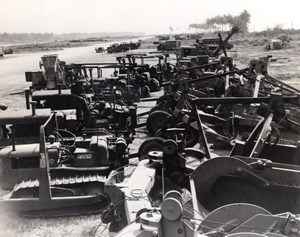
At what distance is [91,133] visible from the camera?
9.81 meters

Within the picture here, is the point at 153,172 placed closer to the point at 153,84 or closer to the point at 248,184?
the point at 248,184

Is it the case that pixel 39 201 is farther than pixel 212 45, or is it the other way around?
pixel 212 45

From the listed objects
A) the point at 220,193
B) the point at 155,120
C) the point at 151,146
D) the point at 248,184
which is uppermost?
the point at 248,184

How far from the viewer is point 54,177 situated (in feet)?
Result: 25.3

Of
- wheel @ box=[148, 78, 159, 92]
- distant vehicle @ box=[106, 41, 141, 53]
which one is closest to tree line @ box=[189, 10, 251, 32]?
distant vehicle @ box=[106, 41, 141, 53]

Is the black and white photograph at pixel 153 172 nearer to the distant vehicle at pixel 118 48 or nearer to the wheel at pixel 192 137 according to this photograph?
the wheel at pixel 192 137

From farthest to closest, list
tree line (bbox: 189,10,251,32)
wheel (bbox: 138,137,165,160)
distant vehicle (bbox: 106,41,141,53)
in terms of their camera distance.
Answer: tree line (bbox: 189,10,251,32)
distant vehicle (bbox: 106,41,141,53)
wheel (bbox: 138,137,165,160)

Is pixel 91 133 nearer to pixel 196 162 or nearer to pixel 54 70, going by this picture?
pixel 196 162

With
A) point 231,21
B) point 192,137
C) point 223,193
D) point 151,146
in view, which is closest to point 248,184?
point 223,193

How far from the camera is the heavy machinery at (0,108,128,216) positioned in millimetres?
7238

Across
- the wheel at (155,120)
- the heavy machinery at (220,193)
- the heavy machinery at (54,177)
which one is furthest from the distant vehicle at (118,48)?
the heavy machinery at (220,193)

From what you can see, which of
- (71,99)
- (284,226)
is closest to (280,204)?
(284,226)

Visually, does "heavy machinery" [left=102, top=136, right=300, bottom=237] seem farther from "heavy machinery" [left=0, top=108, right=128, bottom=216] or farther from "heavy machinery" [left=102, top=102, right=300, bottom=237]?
"heavy machinery" [left=0, top=108, right=128, bottom=216]

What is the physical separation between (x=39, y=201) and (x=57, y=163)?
93 centimetres
